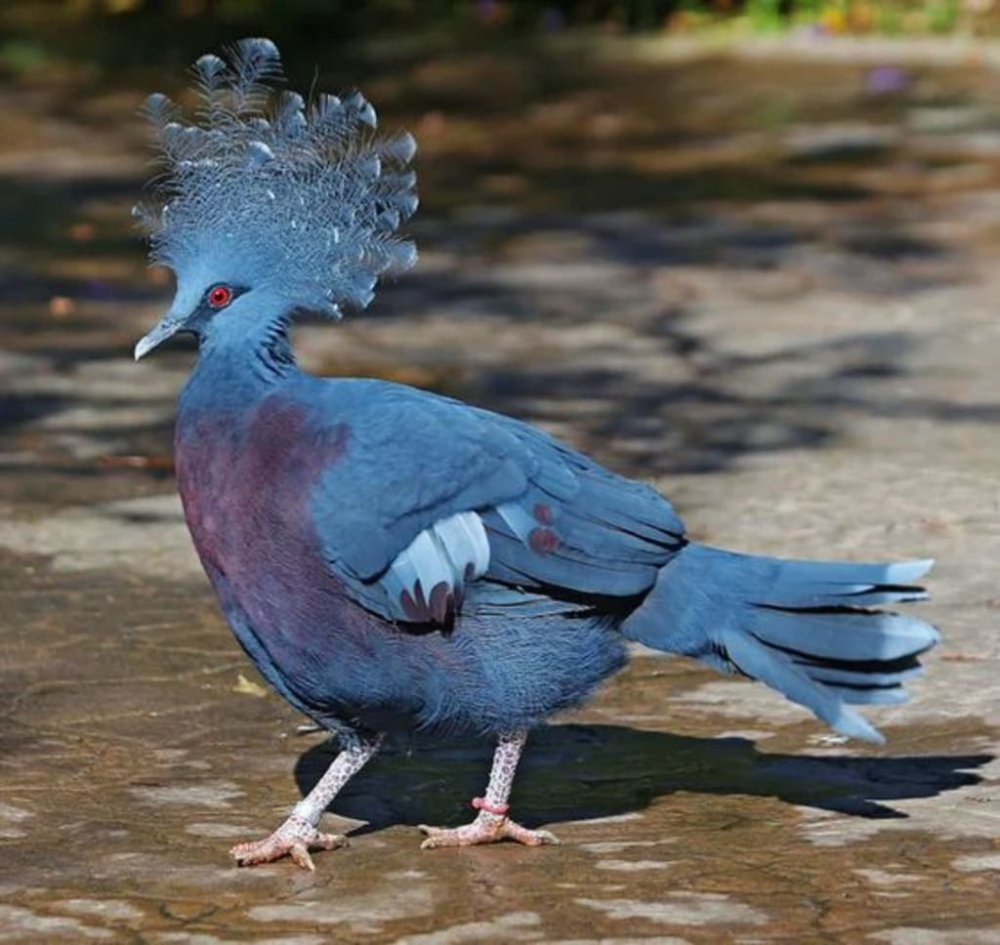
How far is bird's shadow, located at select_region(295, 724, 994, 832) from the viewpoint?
14.7 feet

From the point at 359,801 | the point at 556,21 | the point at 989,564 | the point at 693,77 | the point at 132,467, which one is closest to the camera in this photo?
the point at 359,801

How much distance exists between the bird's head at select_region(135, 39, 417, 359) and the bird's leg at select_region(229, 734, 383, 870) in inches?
29.6

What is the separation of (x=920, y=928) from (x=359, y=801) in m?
1.23

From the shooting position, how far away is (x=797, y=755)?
15.4 feet

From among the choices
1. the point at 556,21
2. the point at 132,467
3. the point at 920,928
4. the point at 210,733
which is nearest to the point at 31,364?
the point at 132,467

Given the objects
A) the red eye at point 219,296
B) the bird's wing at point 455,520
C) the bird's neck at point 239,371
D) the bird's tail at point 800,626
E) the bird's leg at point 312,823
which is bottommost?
the bird's leg at point 312,823

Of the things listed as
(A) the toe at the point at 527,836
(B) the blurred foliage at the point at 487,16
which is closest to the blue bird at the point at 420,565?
(A) the toe at the point at 527,836

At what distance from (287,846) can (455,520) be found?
2.07 ft

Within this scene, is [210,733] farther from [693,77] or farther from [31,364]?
[693,77]

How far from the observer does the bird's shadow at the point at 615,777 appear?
4480mm

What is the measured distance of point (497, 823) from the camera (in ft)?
14.0

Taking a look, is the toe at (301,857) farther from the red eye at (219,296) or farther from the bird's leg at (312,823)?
the red eye at (219,296)

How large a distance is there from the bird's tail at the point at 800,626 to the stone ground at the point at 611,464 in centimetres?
28

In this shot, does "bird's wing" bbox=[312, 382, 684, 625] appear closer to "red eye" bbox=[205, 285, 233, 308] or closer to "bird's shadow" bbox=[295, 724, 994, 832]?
"red eye" bbox=[205, 285, 233, 308]
